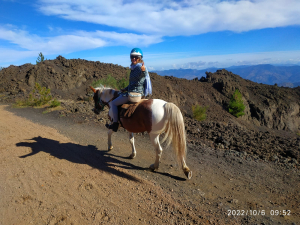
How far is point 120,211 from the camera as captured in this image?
9.29 feet

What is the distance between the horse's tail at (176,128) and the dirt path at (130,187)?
0.82 metres

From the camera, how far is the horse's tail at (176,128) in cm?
340

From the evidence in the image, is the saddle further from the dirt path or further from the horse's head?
the dirt path

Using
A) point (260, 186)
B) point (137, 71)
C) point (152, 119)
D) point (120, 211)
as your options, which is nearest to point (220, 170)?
point (260, 186)

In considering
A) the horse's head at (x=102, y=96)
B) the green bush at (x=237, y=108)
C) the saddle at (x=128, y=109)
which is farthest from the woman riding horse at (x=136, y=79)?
the green bush at (x=237, y=108)

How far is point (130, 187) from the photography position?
137 inches

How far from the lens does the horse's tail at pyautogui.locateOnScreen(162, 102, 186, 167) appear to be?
340cm

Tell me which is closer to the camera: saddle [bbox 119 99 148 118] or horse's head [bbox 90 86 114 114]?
saddle [bbox 119 99 148 118]

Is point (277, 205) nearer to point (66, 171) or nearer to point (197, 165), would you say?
point (197, 165)

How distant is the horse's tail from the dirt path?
0.82 m

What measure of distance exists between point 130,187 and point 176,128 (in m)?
1.63

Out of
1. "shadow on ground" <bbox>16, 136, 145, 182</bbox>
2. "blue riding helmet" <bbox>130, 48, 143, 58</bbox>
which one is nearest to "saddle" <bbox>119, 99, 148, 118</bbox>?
"blue riding helmet" <bbox>130, 48, 143, 58</bbox>

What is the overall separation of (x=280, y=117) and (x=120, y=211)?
24535mm

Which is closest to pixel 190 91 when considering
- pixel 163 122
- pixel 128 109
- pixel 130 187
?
pixel 128 109
